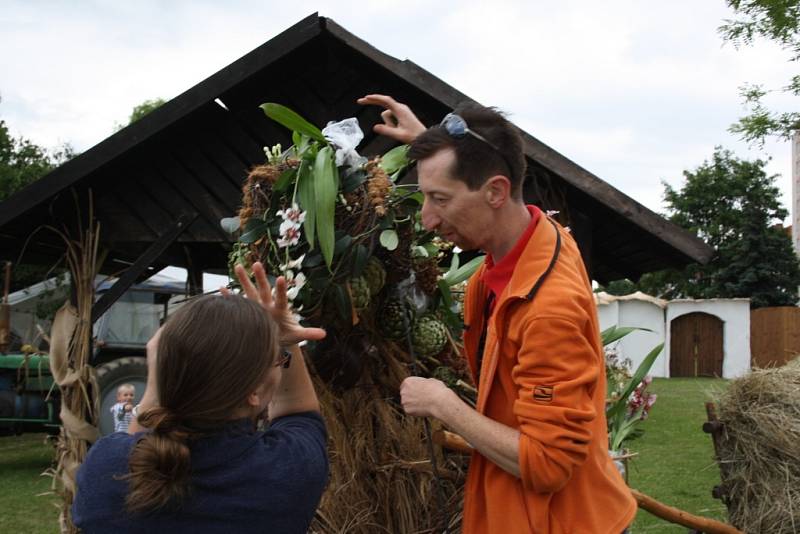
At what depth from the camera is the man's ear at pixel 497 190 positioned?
1.73 m

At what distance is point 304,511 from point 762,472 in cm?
373

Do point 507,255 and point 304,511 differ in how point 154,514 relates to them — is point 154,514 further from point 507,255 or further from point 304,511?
point 507,255

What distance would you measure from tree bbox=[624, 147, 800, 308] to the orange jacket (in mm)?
32195

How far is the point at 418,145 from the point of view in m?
1.81

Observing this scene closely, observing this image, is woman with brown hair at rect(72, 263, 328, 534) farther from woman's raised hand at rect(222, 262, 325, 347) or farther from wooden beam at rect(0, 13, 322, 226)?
wooden beam at rect(0, 13, 322, 226)

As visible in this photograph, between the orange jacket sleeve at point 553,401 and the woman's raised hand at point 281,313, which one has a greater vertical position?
the woman's raised hand at point 281,313

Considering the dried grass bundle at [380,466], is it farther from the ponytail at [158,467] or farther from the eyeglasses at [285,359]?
the ponytail at [158,467]

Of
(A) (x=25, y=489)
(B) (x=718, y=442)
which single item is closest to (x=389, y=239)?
(B) (x=718, y=442)

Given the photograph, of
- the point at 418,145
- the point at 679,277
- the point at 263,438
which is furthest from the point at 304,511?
the point at 679,277

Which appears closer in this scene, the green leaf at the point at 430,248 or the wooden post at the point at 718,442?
the green leaf at the point at 430,248

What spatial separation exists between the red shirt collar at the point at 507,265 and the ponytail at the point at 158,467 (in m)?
0.79

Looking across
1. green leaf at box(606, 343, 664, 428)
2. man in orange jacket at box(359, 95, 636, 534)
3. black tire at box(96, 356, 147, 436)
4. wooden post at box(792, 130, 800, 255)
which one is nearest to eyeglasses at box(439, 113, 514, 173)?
man in orange jacket at box(359, 95, 636, 534)

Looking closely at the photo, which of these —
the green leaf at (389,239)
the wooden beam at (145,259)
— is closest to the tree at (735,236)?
the wooden beam at (145,259)

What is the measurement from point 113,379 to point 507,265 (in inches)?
355
